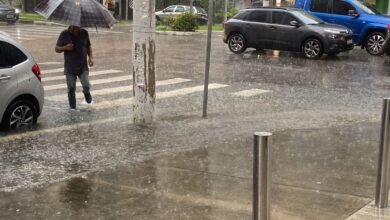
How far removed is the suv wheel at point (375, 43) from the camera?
19.7 meters

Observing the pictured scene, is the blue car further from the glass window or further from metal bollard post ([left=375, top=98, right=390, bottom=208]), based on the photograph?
the glass window

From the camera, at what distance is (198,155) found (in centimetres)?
732

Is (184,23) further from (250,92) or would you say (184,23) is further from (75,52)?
(75,52)

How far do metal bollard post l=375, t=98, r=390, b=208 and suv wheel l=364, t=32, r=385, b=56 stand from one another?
49.3 ft

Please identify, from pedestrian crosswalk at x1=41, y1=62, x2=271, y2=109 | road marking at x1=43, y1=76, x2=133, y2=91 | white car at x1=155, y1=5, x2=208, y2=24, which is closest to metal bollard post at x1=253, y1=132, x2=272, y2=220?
pedestrian crosswalk at x1=41, y1=62, x2=271, y2=109

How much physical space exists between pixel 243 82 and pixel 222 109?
11.1ft

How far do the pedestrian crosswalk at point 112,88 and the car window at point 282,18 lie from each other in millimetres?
6421

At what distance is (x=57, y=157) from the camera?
7379 mm

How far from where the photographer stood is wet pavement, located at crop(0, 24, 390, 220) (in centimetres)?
549

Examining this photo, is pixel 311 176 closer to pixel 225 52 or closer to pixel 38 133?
pixel 38 133

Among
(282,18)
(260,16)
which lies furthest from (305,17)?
(260,16)

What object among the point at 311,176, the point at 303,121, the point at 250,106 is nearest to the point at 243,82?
the point at 250,106

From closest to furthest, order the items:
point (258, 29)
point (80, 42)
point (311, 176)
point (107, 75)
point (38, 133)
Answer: point (311, 176)
point (38, 133)
point (80, 42)
point (107, 75)
point (258, 29)

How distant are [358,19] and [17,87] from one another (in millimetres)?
14559
